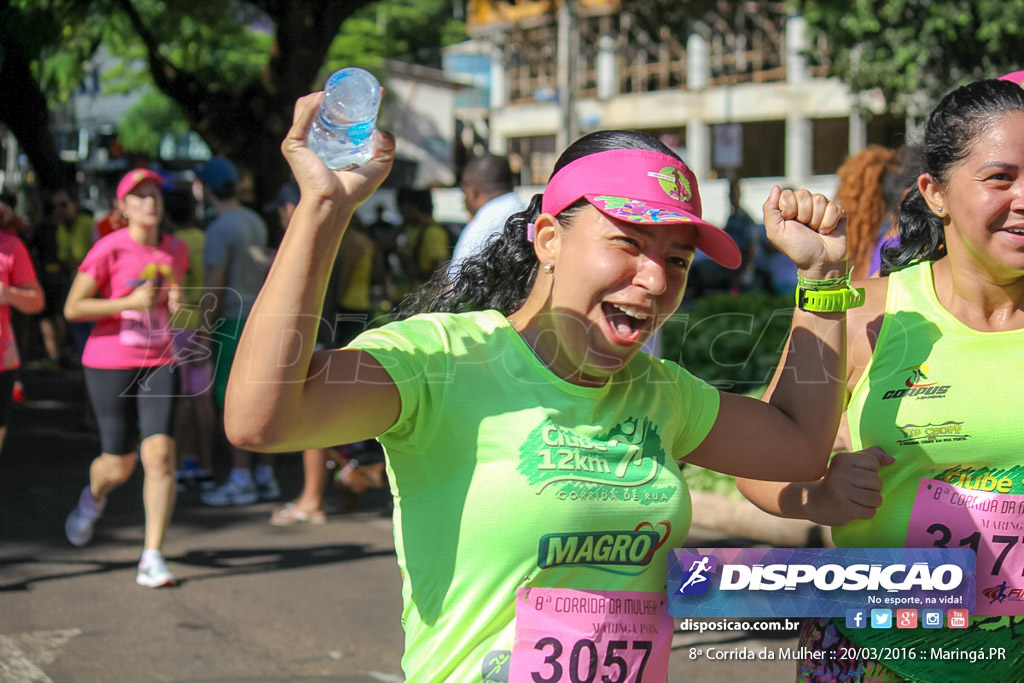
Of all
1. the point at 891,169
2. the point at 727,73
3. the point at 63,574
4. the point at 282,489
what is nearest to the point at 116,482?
the point at 63,574

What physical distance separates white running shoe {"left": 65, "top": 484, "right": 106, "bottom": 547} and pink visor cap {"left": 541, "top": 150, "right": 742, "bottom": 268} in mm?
5034

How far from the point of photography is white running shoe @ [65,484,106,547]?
661cm

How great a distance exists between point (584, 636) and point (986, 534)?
0.92 meters

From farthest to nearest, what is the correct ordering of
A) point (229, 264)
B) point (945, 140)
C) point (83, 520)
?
point (229, 264)
point (83, 520)
point (945, 140)

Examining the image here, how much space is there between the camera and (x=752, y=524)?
6.80 meters

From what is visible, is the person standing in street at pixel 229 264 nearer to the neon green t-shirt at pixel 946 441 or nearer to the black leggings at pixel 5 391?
the black leggings at pixel 5 391

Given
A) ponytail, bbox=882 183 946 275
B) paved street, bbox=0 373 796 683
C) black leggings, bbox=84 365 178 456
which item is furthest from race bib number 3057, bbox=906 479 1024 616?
black leggings, bbox=84 365 178 456

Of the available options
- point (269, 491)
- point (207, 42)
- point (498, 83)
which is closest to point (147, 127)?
point (498, 83)

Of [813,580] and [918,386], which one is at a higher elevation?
[918,386]

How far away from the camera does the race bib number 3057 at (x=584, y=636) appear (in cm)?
214

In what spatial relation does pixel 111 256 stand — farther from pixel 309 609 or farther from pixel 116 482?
pixel 309 609

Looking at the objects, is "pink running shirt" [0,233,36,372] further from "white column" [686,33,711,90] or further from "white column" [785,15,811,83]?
"white column" [686,33,711,90]

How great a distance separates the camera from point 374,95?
200 cm

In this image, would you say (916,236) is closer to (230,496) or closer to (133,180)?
(133,180)
